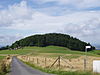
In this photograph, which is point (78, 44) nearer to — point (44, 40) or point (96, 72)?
point (44, 40)

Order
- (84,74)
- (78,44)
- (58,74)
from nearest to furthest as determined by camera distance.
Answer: (84,74) < (58,74) < (78,44)

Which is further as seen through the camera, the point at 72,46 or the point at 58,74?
the point at 72,46

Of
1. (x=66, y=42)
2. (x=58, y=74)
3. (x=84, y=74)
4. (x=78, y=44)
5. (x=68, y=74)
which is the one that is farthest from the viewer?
(x=66, y=42)

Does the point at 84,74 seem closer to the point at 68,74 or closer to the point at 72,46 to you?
the point at 68,74

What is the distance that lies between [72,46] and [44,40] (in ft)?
89.9

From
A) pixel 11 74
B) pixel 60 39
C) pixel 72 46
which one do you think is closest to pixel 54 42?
pixel 60 39

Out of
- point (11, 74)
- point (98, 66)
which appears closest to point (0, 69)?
point (11, 74)

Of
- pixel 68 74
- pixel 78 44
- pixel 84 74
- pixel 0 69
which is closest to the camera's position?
pixel 84 74

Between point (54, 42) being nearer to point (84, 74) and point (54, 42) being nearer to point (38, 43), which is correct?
point (38, 43)

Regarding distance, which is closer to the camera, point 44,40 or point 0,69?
point 0,69

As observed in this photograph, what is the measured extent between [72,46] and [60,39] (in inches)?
787

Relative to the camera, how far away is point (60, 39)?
196 m

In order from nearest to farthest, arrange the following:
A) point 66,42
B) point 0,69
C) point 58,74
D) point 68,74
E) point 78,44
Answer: point 68,74
point 58,74
point 0,69
point 78,44
point 66,42

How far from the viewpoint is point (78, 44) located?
173 metres
